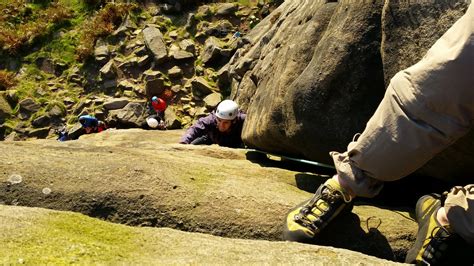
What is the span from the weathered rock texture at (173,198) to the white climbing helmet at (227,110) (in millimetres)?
5691

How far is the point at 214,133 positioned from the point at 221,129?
0.58 metres

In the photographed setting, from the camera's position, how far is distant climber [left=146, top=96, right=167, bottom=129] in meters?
17.8

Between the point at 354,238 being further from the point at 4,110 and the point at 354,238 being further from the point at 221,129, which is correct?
the point at 4,110

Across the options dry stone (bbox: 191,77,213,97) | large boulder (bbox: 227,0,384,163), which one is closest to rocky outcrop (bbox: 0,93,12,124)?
dry stone (bbox: 191,77,213,97)

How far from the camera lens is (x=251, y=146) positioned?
9.48 metres

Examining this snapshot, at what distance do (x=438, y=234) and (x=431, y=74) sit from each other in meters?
1.45

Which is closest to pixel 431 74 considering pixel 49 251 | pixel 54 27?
pixel 49 251

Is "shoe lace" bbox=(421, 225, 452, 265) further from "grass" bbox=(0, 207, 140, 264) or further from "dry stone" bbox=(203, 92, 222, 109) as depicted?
"dry stone" bbox=(203, 92, 222, 109)

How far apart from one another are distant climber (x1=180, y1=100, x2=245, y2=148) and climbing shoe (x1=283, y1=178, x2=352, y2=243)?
7.15 metres

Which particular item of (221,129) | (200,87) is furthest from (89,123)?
(221,129)

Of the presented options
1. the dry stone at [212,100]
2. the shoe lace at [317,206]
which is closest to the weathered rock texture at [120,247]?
the shoe lace at [317,206]

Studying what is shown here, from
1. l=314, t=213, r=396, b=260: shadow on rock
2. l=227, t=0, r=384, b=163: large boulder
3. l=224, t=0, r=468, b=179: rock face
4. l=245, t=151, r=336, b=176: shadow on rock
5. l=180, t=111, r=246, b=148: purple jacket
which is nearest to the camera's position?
l=314, t=213, r=396, b=260: shadow on rock

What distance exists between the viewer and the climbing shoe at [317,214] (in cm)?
494

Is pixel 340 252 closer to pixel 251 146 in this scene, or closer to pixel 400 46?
pixel 400 46
